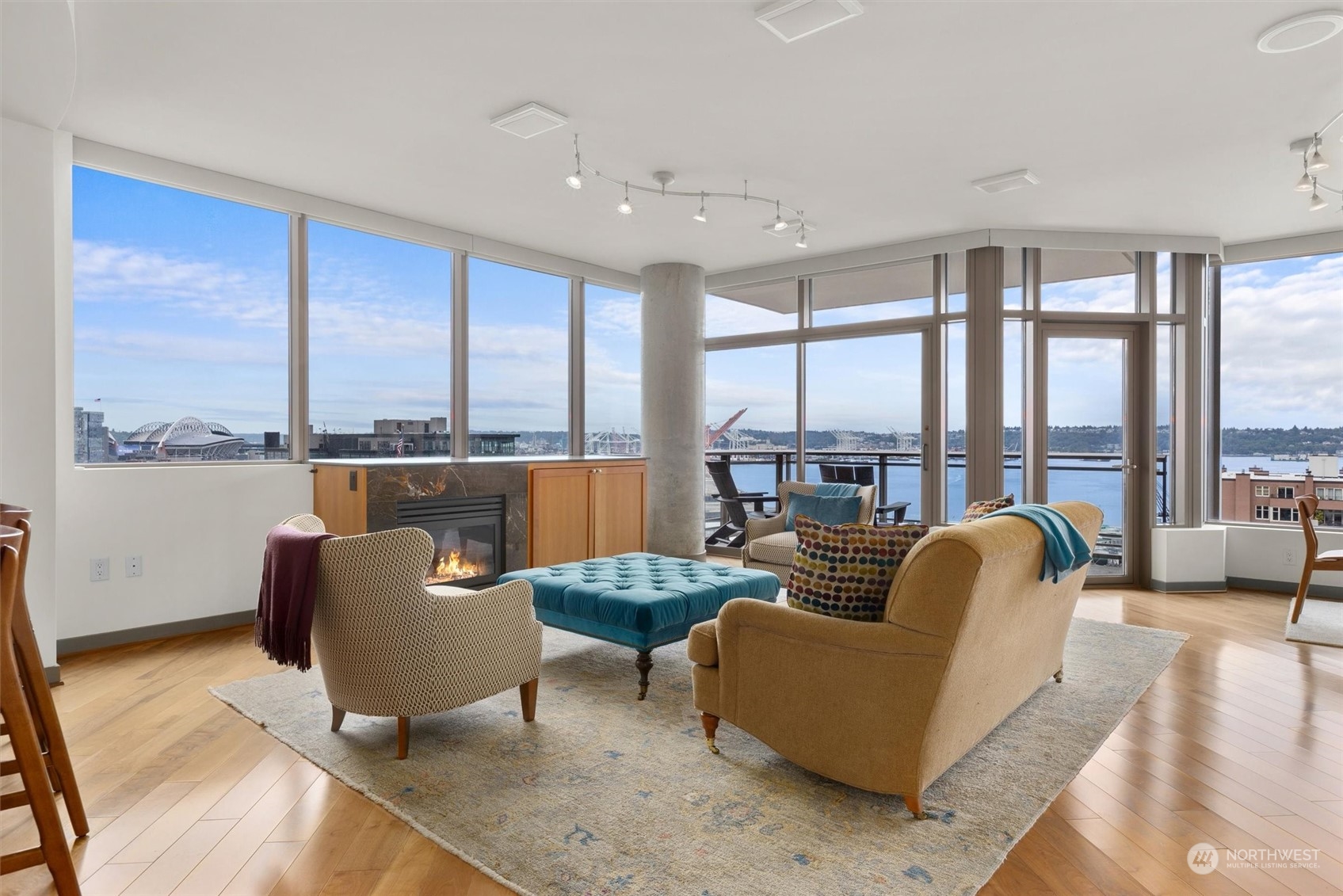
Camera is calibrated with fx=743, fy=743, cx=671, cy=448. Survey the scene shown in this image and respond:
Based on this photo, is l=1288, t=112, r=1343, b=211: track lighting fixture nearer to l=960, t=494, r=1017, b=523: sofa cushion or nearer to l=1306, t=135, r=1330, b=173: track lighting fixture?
l=1306, t=135, r=1330, b=173: track lighting fixture

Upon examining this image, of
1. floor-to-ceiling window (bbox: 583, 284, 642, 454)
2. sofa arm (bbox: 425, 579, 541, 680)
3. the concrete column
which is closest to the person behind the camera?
sofa arm (bbox: 425, 579, 541, 680)

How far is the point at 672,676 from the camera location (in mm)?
3459

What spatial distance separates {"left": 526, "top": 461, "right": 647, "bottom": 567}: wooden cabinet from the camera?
5.52 m

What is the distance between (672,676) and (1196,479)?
4.70 meters

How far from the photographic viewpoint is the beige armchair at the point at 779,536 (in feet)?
16.3

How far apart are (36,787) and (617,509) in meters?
4.64

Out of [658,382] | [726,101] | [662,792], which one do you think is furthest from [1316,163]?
[658,382]

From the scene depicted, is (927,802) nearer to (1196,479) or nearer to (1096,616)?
(1096,616)

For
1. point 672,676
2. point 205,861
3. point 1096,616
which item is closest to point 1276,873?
point 672,676

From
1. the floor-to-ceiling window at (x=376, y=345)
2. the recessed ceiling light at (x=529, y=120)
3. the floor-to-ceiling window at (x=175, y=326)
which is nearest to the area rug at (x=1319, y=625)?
the recessed ceiling light at (x=529, y=120)

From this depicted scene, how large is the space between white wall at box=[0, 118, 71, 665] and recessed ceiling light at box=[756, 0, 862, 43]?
3.25 metres

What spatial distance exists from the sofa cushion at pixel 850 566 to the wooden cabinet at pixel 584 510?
133 inches

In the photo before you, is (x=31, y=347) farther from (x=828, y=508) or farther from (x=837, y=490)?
(x=837, y=490)

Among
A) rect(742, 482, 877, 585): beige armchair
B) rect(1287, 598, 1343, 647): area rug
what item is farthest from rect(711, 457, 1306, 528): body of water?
rect(1287, 598, 1343, 647): area rug
